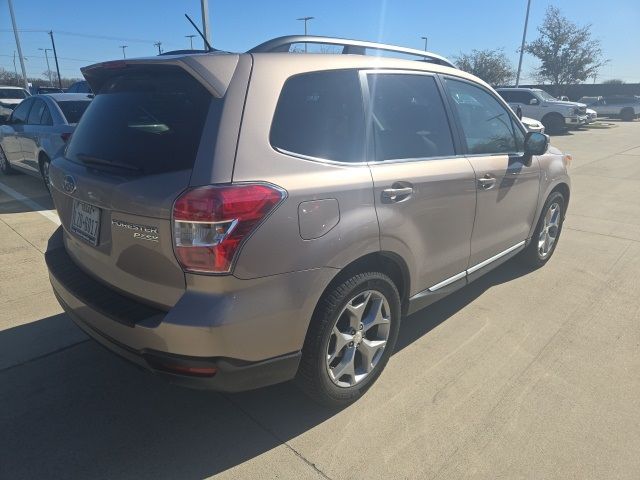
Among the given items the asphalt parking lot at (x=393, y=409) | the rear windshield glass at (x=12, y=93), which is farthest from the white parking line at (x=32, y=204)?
the rear windshield glass at (x=12, y=93)

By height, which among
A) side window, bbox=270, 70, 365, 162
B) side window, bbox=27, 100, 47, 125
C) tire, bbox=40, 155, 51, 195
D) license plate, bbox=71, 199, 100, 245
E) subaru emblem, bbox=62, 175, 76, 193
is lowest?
tire, bbox=40, 155, 51, 195

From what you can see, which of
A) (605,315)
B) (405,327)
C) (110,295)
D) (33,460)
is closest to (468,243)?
(405,327)

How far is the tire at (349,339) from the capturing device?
2.33 metres

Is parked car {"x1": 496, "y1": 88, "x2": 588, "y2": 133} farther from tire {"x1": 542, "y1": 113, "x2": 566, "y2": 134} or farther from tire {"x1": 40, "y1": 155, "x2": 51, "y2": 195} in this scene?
tire {"x1": 40, "y1": 155, "x2": 51, "y2": 195}

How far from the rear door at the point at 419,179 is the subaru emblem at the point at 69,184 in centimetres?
156

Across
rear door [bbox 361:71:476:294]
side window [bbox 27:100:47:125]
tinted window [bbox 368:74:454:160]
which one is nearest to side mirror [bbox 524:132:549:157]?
rear door [bbox 361:71:476:294]

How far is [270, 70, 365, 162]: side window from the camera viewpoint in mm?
2207

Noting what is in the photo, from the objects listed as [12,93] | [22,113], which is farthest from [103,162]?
[12,93]

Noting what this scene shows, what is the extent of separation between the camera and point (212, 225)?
1.93 m

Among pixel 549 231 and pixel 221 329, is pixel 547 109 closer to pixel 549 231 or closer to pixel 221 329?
pixel 549 231

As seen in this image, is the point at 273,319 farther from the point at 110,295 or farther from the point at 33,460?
the point at 33,460

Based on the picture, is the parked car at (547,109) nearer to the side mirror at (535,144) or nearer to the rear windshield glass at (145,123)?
the side mirror at (535,144)

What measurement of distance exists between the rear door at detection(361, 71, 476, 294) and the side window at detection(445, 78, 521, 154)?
23 cm

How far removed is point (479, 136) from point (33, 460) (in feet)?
11.0
